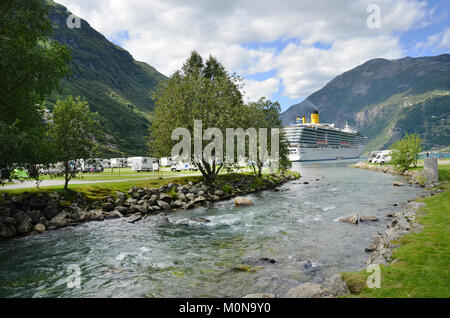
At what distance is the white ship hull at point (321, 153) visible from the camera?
150m

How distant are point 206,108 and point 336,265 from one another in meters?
27.1

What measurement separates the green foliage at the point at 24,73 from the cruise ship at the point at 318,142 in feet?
428

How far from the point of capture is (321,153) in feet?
538

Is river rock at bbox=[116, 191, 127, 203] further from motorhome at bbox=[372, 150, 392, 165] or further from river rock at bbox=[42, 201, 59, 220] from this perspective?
motorhome at bbox=[372, 150, 392, 165]

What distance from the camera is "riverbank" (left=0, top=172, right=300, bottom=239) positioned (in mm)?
18859

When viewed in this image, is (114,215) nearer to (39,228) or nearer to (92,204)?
(92,204)

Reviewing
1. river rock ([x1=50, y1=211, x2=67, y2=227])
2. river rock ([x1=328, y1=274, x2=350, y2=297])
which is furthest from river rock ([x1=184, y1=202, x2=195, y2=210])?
river rock ([x1=328, y1=274, x2=350, y2=297])

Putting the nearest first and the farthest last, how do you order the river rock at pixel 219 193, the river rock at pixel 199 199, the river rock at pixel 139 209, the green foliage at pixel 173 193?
the river rock at pixel 139 209
the river rock at pixel 199 199
the green foliage at pixel 173 193
the river rock at pixel 219 193

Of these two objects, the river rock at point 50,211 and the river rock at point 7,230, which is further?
the river rock at point 50,211

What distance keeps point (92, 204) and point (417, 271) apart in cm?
2347

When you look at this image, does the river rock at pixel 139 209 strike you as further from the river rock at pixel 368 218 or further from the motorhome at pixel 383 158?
the motorhome at pixel 383 158

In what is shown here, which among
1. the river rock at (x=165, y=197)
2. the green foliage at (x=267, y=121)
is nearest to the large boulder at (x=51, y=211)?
the river rock at (x=165, y=197)

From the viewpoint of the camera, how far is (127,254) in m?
13.9
